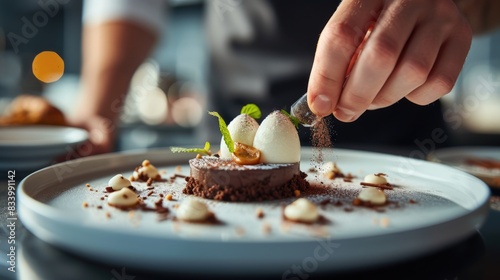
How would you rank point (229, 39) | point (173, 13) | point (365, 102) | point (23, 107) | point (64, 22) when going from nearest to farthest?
point (365, 102) < point (23, 107) < point (229, 39) < point (173, 13) < point (64, 22)

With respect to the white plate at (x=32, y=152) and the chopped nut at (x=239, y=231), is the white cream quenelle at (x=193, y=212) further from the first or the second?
Result: the white plate at (x=32, y=152)

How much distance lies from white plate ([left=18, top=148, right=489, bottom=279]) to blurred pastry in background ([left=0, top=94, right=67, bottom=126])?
0.97m

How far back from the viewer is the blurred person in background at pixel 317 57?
1.16m

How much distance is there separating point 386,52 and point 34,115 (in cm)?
193

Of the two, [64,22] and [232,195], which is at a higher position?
[64,22]

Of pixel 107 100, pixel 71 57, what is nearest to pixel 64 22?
pixel 71 57

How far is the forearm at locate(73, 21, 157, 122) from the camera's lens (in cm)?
274

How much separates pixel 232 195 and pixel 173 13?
6.43m

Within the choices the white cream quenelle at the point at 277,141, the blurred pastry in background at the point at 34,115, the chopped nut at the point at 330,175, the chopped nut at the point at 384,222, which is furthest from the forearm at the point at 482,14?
the blurred pastry in background at the point at 34,115

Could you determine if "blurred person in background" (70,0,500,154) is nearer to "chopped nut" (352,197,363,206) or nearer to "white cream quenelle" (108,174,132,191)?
"chopped nut" (352,197,363,206)

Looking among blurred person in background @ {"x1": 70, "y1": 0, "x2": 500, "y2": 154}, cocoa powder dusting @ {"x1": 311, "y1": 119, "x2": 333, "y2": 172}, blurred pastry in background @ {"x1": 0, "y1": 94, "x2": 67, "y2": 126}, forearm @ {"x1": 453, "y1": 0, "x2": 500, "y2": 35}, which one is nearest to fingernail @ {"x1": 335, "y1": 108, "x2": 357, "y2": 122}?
blurred person in background @ {"x1": 70, "y1": 0, "x2": 500, "y2": 154}

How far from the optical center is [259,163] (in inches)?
52.5

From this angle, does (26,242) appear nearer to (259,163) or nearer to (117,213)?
(117,213)

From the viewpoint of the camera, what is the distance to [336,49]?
1.14m
